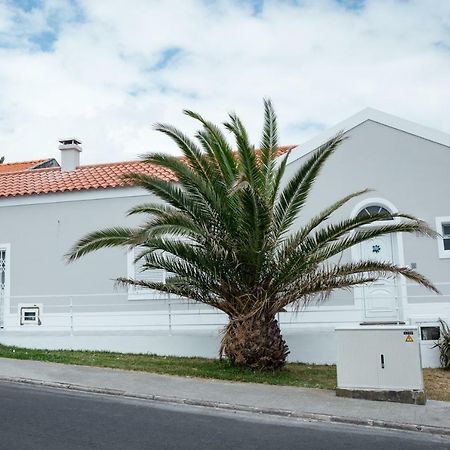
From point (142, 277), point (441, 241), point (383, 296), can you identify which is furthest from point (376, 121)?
point (142, 277)

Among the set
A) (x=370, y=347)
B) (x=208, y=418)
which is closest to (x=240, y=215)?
(x=370, y=347)

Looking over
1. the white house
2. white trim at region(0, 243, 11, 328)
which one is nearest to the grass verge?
the white house

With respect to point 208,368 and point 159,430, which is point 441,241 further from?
point 159,430

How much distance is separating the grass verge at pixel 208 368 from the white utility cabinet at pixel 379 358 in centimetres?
78

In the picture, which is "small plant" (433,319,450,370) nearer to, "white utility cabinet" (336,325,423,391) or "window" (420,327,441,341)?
"window" (420,327,441,341)

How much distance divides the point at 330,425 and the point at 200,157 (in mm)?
5356

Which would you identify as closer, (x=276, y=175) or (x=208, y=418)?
(x=208, y=418)

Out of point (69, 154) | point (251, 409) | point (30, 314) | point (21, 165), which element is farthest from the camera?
point (21, 165)

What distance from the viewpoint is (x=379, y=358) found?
9.65 metres

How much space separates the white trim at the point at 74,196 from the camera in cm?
1527

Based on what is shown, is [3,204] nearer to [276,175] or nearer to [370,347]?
[276,175]

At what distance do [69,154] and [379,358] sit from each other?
11.5 m

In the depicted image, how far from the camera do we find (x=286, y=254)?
1114 cm

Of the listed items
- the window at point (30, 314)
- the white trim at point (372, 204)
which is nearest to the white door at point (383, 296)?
the white trim at point (372, 204)
